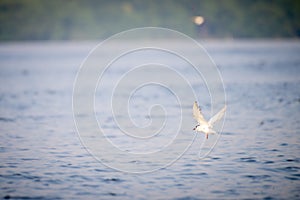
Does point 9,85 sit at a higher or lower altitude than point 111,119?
higher

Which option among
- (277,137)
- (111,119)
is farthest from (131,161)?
(111,119)

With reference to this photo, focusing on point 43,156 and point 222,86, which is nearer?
point 43,156

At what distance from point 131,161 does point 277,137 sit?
808cm

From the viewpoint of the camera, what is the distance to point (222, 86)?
5219cm

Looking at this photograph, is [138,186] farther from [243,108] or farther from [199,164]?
[243,108]

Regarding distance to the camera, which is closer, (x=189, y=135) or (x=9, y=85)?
(x=189, y=135)

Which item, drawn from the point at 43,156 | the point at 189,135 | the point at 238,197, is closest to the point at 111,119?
the point at 189,135

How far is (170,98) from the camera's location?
142ft

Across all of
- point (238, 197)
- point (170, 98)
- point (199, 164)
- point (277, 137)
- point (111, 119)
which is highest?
point (170, 98)

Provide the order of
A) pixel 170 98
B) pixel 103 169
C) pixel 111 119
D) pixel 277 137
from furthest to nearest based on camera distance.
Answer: pixel 170 98
pixel 111 119
pixel 277 137
pixel 103 169

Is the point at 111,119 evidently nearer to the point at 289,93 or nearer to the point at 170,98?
the point at 170,98

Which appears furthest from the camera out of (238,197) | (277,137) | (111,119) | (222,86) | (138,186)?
(222,86)

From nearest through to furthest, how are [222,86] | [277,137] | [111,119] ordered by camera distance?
[277,137], [111,119], [222,86]

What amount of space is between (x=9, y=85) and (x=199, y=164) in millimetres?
42281
